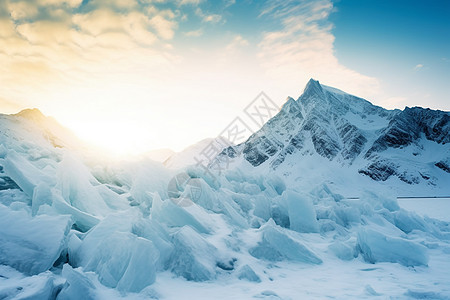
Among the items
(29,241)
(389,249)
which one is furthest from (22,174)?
(389,249)

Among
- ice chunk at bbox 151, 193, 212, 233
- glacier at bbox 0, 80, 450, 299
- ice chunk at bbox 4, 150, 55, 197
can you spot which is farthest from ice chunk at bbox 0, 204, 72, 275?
ice chunk at bbox 151, 193, 212, 233

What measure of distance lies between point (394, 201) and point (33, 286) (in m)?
13.5

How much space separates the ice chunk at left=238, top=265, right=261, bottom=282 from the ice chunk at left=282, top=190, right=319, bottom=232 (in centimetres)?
382

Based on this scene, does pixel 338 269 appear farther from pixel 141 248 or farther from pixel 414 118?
pixel 414 118

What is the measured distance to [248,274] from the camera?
454 cm

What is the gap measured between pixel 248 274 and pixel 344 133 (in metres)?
74.1

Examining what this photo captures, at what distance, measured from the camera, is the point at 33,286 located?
9.43ft

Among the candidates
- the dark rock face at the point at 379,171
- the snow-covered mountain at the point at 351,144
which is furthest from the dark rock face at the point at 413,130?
the dark rock face at the point at 379,171

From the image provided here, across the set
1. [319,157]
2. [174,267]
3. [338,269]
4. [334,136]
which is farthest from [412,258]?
[334,136]

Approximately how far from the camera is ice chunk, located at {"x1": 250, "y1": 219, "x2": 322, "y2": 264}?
217 inches

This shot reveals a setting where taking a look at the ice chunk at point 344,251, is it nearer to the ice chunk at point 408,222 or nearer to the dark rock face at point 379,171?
the ice chunk at point 408,222

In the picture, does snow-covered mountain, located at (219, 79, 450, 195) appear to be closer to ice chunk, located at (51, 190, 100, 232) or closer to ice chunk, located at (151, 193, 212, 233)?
ice chunk, located at (151, 193, 212, 233)

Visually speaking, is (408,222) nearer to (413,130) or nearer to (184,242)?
(184,242)

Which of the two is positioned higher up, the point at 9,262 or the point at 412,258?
the point at 412,258
